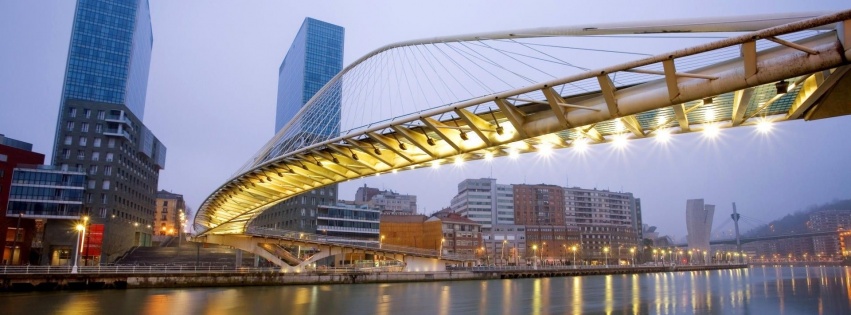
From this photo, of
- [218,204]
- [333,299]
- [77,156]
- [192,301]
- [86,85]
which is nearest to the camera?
[192,301]

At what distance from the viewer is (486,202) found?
169000 mm

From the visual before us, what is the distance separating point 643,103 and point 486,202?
509ft

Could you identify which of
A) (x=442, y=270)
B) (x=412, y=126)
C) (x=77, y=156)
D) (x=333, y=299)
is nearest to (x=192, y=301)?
(x=333, y=299)

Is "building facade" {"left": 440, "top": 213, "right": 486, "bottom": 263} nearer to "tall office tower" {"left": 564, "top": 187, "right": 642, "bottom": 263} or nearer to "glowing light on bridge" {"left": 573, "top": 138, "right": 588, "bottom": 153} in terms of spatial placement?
"tall office tower" {"left": 564, "top": 187, "right": 642, "bottom": 263}

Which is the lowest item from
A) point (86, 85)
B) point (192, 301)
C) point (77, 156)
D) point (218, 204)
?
point (192, 301)

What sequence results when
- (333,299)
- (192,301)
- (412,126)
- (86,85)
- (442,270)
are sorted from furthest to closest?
(86,85)
(442,270)
(333,299)
(192,301)
(412,126)

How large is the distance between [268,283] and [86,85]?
65.5m

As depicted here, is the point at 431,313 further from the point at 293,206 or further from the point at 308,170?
the point at 293,206

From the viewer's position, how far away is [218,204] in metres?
48.8

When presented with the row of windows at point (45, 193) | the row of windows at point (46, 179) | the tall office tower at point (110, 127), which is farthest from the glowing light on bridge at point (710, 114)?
the row of windows at point (46, 179)

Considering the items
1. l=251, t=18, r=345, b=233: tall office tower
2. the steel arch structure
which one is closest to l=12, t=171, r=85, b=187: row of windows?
l=251, t=18, r=345, b=233: tall office tower

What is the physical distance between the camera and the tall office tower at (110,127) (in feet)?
277

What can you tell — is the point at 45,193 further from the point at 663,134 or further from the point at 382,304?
the point at 663,134

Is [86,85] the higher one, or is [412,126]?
[86,85]
